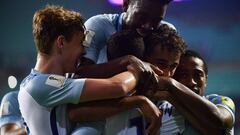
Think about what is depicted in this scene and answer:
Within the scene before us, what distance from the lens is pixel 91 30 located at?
152 cm

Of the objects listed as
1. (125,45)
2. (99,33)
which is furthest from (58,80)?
(99,33)

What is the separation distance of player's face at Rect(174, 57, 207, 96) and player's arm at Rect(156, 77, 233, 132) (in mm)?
142

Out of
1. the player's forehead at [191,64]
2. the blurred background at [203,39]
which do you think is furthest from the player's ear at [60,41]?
A: the blurred background at [203,39]

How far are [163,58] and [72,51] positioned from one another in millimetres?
293

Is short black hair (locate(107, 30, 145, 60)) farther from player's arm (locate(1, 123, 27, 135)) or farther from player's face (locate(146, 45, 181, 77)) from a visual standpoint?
player's arm (locate(1, 123, 27, 135))

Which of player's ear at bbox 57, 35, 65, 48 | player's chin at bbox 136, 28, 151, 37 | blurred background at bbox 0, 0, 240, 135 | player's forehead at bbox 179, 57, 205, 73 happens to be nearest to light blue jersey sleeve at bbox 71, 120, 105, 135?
player's ear at bbox 57, 35, 65, 48

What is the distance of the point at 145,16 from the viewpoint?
157 cm

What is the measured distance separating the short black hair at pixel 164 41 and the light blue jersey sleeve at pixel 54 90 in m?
0.29

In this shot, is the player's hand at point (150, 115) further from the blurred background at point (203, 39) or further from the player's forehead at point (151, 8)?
the blurred background at point (203, 39)

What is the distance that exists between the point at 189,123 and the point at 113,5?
2.44 m

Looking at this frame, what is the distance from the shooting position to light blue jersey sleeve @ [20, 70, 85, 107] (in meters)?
1.23

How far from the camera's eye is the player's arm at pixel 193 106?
1.39 meters

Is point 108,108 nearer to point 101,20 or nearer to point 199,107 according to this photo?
point 199,107

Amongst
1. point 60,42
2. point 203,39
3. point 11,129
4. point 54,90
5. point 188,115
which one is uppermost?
point 60,42
